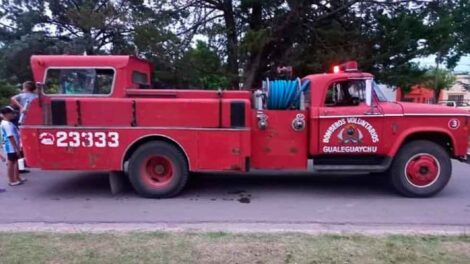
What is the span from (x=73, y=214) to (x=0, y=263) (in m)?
2.17

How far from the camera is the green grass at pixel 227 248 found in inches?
179

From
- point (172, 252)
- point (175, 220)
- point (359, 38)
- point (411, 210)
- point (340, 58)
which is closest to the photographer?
point (172, 252)

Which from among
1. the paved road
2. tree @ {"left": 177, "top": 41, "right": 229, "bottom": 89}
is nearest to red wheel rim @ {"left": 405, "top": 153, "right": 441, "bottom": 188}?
the paved road

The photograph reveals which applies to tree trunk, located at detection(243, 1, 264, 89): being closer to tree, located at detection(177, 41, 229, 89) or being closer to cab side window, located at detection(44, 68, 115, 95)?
tree, located at detection(177, 41, 229, 89)

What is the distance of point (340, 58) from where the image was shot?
51.6 ft

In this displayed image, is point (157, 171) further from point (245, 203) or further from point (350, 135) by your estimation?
point (350, 135)

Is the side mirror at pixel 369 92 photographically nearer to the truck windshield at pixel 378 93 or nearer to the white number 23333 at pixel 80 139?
the truck windshield at pixel 378 93

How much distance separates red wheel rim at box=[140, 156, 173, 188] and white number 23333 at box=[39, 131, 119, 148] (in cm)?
60

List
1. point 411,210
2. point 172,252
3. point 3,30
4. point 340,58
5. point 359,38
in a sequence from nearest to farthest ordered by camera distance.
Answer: point 172,252 → point 411,210 → point 340,58 → point 359,38 → point 3,30

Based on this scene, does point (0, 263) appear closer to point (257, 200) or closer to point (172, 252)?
point (172, 252)

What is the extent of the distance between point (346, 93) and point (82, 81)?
4208mm

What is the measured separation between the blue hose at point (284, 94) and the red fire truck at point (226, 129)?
2 cm

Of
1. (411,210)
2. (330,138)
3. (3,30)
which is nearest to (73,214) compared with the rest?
(330,138)

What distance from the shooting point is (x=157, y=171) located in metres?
7.66
